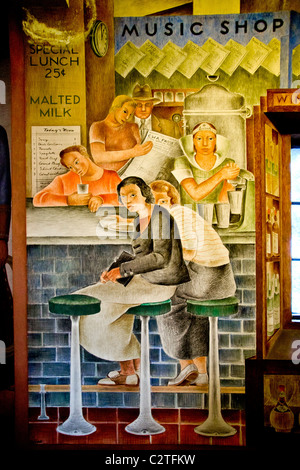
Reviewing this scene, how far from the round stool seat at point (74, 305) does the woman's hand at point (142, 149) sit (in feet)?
3.36

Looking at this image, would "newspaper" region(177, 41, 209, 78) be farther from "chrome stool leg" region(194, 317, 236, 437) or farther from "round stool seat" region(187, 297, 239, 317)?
"chrome stool leg" region(194, 317, 236, 437)

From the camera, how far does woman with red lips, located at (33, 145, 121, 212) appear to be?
12.0 feet

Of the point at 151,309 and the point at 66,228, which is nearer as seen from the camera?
the point at 151,309

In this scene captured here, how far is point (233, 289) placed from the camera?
3.60 metres

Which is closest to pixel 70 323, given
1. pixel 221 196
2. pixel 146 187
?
pixel 146 187

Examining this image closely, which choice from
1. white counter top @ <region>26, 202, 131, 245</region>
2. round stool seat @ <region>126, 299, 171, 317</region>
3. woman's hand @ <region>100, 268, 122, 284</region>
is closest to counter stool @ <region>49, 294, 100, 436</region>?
woman's hand @ <region>100, 268, 122, 284</region>

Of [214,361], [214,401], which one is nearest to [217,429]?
[214,401]

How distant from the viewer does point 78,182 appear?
367 cm

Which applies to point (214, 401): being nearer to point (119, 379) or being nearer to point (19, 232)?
point (119, 379)

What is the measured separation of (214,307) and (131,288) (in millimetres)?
573

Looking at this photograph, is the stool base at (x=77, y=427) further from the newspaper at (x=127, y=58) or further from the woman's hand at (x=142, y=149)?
the newspaper at (x=127, y=58)

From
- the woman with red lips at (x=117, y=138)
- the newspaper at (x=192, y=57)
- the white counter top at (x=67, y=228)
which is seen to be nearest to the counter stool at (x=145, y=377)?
the white counter top at (x=67, y=228)

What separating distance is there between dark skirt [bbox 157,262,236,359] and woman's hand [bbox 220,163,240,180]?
597 millimetres

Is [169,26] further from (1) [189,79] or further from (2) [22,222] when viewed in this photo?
(2) [22,222]
